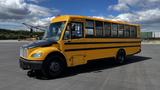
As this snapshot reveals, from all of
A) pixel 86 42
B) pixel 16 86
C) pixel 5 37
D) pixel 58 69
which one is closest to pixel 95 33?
pixel 86 42

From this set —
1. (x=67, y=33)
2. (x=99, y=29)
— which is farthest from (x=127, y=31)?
(x=67, y=33)

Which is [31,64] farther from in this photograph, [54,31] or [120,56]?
[120,56]

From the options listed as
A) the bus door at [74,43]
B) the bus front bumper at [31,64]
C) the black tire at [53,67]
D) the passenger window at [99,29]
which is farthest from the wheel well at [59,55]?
the passenger window at [99,29]

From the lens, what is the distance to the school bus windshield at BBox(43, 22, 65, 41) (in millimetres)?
10505

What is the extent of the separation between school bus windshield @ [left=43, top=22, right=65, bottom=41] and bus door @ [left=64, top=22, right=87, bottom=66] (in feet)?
1.06

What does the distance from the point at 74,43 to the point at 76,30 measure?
592 millimetres

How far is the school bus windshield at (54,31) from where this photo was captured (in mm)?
10505

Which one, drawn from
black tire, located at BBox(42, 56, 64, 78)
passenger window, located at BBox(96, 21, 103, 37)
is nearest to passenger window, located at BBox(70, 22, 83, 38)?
black tire, located at BBox(42, 56, 64, 78)

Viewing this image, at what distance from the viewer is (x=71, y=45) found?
10.7m

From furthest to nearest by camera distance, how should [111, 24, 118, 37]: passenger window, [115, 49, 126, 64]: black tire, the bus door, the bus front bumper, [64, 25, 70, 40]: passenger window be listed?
1. [115, 49, 126, 64]: black tire
2. [111, 24, 118, 37]: passenger window
3. the bus door
4. [64, 25, 70, 40]: passenger window
5. the bus front bumper

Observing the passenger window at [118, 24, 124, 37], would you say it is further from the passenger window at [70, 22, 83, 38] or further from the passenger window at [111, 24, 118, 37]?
the passenger window at [70, 22, 83, 38]

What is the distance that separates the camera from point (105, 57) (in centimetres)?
1316

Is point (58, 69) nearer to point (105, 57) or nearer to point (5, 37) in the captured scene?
point (105, 57)

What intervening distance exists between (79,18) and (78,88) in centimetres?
408
